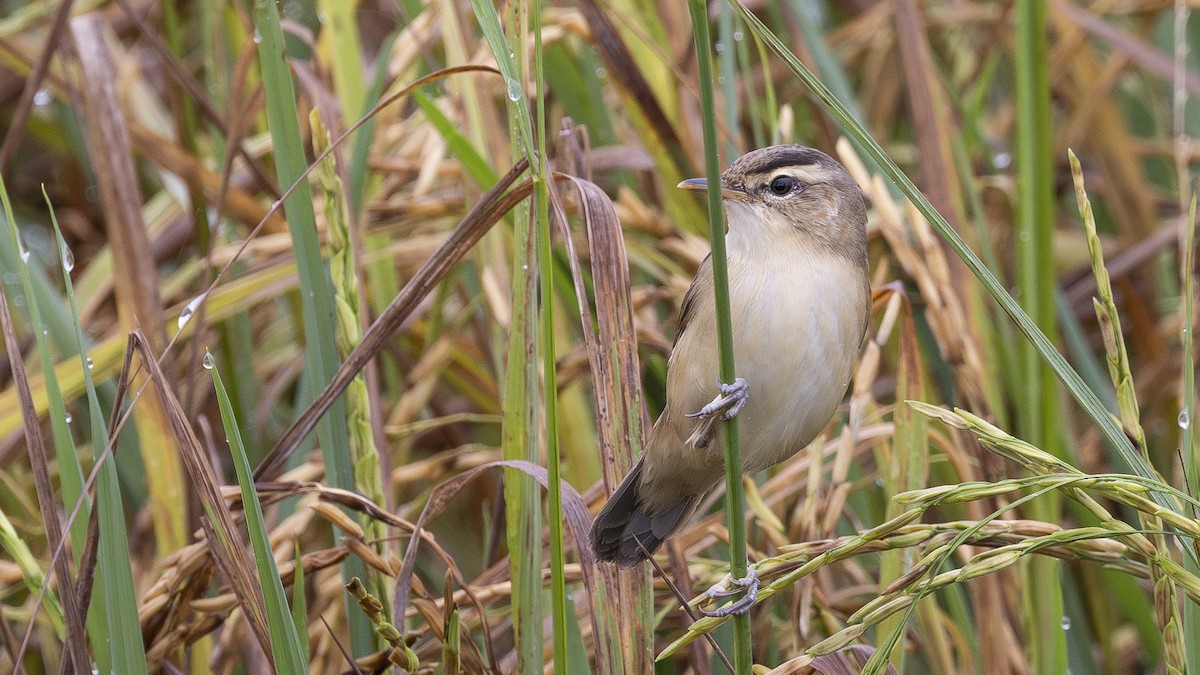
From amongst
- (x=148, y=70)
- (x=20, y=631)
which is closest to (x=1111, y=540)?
(x=20, y=631)

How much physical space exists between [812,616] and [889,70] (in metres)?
2.15

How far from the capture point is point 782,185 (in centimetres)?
207

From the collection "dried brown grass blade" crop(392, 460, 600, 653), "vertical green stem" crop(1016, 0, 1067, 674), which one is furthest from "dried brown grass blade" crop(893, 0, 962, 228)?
"dried brown grass blade" crop(392, 460, 600, 653)

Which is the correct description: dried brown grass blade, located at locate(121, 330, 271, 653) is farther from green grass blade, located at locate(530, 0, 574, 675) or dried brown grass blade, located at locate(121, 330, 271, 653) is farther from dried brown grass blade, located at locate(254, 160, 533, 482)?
green grass blade, located at locate(530, 0, 574, 675)

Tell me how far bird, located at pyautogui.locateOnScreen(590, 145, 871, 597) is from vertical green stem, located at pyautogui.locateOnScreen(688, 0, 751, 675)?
43cm

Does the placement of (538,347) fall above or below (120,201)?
below

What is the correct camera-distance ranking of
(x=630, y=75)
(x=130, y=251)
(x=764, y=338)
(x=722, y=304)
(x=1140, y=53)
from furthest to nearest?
(x=1140, y=53)
(x=630, y=75)
(x=130, y=251)
(x=764, y=338)
(x=722, y=304)

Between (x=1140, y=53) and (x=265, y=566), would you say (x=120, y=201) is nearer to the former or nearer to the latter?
(x=265, y=566)

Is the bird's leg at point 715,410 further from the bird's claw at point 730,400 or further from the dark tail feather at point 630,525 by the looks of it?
the dark tail feather at point 630,525

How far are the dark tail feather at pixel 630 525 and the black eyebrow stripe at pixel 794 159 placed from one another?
22.4 inches

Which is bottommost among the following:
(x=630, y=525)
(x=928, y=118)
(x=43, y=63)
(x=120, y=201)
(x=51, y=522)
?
(x=630, y=525)

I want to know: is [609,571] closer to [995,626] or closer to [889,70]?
[995,626]

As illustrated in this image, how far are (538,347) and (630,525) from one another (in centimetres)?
42

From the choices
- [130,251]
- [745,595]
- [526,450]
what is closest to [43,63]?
[130,251]
